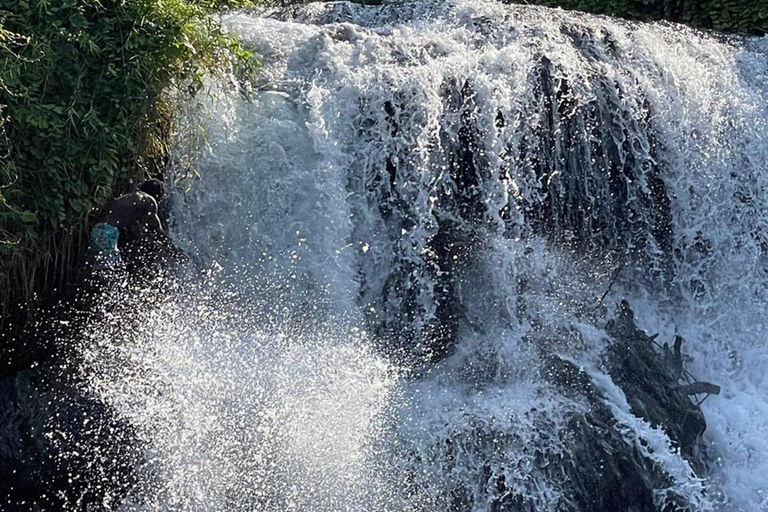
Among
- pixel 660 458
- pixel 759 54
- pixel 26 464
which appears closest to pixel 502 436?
pixel 660 458

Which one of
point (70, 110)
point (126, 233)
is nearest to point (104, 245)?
point (126, 233)

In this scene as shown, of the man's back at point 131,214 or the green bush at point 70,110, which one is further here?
the man's back at point 131,214

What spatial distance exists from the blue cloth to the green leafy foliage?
5.26m

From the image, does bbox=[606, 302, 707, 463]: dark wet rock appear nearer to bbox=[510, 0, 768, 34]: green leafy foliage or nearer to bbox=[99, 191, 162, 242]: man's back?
bbox=[99, 191, 162, 242]: man's back

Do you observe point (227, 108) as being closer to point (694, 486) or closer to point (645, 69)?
point (645, 69)

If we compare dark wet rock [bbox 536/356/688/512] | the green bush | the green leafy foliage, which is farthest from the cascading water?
the green leafy foliage

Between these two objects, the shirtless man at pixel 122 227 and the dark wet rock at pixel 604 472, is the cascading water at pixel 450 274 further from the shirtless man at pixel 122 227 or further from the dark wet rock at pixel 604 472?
the shirtless man at pixel 122 227

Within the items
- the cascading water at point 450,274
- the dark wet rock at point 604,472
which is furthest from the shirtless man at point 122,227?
the dark wet rock at point 604,472

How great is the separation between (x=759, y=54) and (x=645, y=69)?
122 cm

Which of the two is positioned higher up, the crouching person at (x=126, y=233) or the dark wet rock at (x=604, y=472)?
the crouching person at (x=126, y=233)

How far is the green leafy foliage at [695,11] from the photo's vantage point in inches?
316

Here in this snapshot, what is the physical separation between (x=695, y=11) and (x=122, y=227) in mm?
5568

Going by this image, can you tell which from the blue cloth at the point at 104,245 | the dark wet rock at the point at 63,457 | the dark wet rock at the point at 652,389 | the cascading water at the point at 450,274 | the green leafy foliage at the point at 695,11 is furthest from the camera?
the green leafy foliage at the point at 695,11

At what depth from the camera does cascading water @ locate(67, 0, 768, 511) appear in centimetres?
468
